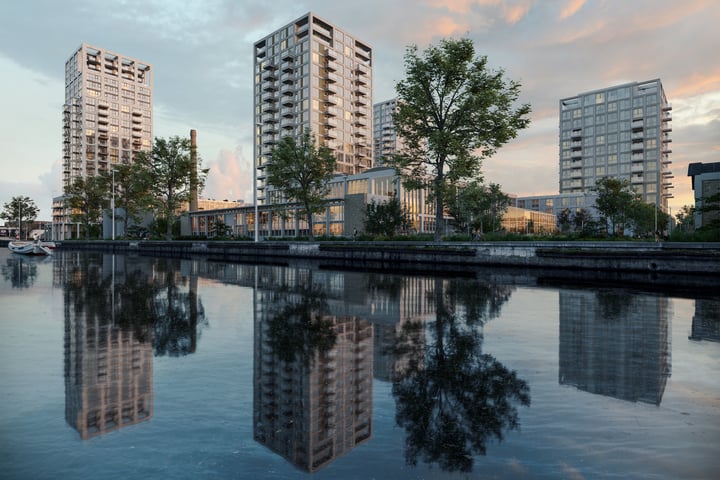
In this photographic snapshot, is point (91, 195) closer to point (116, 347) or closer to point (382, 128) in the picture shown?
point (116, 347)

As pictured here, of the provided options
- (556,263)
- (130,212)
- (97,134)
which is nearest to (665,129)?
(556,263)

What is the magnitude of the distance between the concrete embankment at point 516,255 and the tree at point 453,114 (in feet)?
15.0

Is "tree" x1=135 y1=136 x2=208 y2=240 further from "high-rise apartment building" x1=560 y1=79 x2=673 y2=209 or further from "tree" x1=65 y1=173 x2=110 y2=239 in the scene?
"high-rise apartment building" x1=560 y1=79 x2=673 y2=209

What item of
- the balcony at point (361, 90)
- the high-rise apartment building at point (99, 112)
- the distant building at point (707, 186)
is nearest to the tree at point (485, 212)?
the distant building at point (707, 186)

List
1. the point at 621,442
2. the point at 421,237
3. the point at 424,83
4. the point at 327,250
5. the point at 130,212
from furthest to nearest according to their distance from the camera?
1. the point at 130,212
2. the point at 421,237
3. the point at 327,250
4. the point at 424,83
5. the point at 621,442

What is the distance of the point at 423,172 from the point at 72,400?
110ft

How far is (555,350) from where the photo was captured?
7.38 m

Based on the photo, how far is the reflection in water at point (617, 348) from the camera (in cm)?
558

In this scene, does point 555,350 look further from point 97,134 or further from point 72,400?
point 97,134

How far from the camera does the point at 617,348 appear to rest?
7496 millimetres

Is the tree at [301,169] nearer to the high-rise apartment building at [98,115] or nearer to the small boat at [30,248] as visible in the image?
the small boat at [30,248]

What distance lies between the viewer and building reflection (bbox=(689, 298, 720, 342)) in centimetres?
864

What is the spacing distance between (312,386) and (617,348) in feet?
17.9

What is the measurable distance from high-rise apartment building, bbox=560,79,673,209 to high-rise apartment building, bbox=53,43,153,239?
141672 mm
